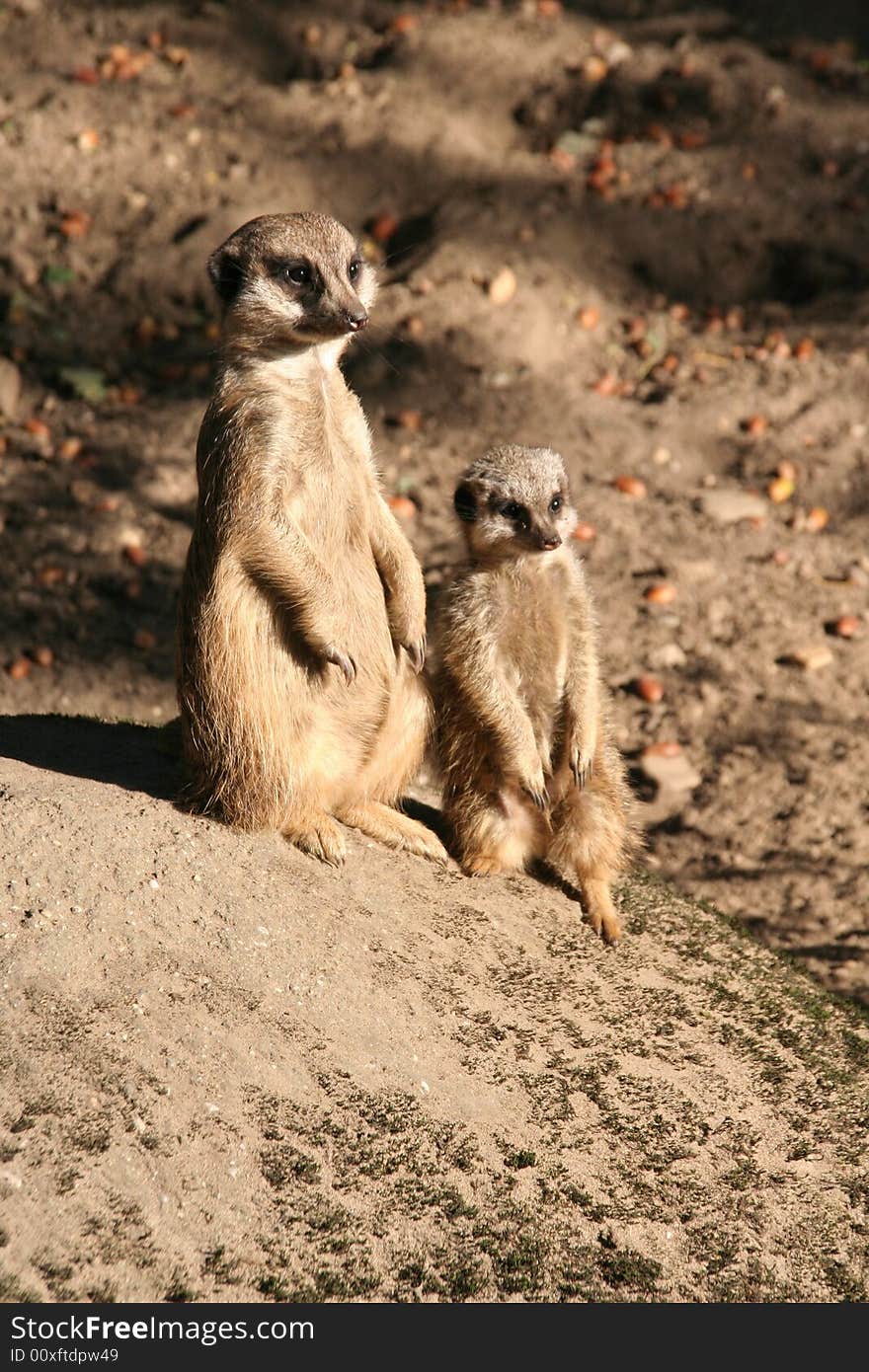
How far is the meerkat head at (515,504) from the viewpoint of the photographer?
3973 millimetres

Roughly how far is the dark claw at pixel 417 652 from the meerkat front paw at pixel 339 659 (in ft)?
1.21

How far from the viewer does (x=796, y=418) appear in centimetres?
669

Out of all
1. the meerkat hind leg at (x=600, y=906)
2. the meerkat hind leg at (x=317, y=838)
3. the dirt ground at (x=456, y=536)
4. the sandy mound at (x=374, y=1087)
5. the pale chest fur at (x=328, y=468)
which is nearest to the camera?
the sandy mound at (x=374, y=1087)

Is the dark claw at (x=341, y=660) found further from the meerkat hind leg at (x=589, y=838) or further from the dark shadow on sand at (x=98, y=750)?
the meerkat hind leg at (x=589, y=838)

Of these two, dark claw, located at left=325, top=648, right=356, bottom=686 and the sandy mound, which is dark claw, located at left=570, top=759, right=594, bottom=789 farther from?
dark claw, located at left=325, top=648, right=356, bottom=686

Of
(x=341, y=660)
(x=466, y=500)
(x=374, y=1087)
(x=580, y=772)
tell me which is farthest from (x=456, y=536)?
(x=374, y=1087)

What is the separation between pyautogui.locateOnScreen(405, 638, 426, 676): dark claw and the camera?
4.02 meters

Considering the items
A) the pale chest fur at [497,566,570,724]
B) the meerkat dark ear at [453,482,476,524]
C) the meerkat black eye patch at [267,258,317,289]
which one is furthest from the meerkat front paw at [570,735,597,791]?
the meerkat black eye patch at [267,258,317,289]

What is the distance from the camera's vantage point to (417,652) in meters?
4.03

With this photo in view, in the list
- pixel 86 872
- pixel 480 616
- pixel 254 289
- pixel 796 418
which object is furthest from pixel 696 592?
pixel 86 872

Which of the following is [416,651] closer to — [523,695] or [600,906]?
[523,695]

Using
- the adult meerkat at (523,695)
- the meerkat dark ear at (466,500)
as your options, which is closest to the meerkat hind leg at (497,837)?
the adult meerkat at (523,695)

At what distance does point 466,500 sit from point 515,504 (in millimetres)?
150

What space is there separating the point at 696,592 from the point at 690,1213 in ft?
10.8
